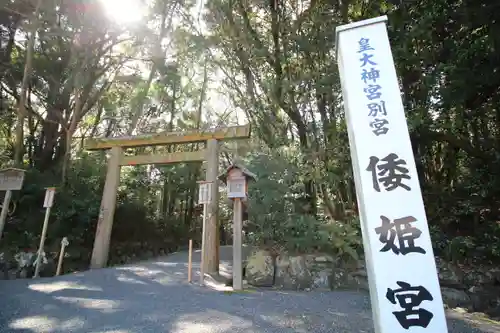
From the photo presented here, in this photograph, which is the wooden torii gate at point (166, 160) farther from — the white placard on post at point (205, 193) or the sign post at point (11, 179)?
the sign post at point (11, 179)

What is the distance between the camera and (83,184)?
27.9ft

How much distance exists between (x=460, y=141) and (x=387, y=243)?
235 inches

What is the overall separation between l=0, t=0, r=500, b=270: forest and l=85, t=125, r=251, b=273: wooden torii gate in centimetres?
55

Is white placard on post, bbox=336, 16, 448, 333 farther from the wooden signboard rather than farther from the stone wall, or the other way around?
the wooden signboard

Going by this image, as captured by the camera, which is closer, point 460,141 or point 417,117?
point 417,117

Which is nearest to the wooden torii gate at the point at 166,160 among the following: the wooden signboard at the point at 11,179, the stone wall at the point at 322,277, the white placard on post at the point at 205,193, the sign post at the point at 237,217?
the white placard on post at the point at 205,193

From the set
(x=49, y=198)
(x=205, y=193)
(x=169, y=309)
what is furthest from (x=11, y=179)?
(x=169, y=309)

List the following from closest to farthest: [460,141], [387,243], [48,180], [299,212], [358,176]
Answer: [387,243]
[358,176]
[299,212]
[460,141]
[48,180]

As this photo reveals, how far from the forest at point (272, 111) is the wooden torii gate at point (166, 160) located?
55 centimetres

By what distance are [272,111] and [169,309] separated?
589 cm

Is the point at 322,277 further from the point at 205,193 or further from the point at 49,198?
the point at 49,198

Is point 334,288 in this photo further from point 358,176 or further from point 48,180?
point 48,180

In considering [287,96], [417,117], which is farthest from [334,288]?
[287,96]

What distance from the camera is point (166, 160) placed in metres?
7.09
